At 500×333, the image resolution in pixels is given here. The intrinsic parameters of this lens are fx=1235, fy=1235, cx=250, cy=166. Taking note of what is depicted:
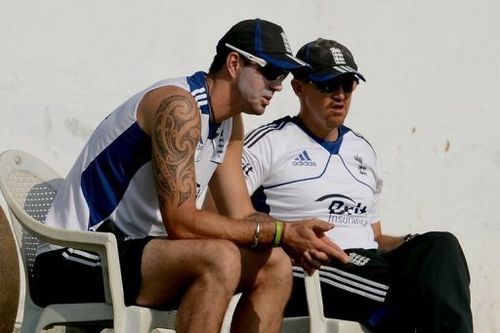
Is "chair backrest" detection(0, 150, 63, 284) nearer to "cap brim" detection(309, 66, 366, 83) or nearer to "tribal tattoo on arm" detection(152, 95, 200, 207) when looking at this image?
"tribal tattoo on arm" detection(152, 95, 200, 207)

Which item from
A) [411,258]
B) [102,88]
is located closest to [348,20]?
[102,88]

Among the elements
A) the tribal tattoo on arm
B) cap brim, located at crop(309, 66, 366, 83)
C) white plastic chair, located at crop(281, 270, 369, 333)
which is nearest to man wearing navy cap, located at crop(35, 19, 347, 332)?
the tribal tattoo on arm

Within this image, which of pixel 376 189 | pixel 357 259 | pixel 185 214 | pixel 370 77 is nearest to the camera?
pixel 185 214

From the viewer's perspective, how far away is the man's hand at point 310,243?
391cm

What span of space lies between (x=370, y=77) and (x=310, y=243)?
90.3 inches

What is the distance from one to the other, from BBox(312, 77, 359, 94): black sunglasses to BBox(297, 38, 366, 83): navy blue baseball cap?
0.08ft

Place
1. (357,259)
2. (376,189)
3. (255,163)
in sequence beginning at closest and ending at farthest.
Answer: (357,259), (255,163), (376,189)

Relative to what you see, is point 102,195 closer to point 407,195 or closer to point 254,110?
point 254,110

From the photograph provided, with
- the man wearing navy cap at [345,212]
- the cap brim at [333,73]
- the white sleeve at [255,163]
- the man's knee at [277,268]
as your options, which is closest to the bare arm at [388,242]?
the man wearing navy cap at [345,212]

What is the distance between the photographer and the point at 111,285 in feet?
12.1

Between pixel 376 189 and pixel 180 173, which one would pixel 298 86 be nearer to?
pixel 376 189

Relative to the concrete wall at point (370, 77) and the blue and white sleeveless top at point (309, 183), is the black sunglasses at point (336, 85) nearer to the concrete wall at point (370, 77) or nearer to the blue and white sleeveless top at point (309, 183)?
the blue and white sleeveless top at point (309, 183)

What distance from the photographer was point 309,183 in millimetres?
4738

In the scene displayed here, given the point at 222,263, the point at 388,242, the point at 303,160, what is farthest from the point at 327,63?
the point at 222,263
